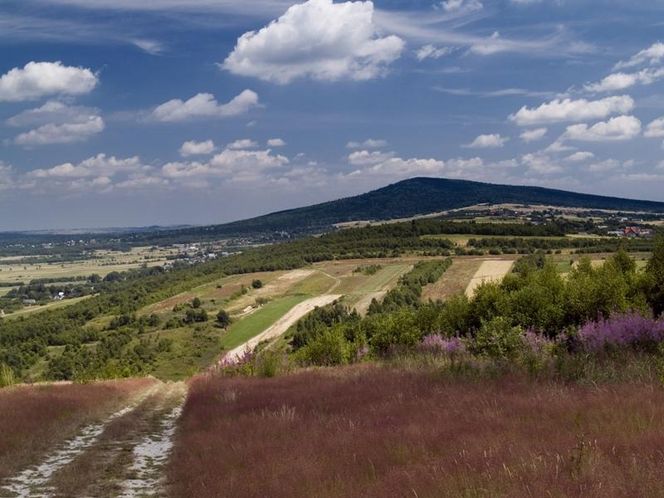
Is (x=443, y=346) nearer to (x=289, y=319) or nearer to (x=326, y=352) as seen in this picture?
(x=326, y=352)

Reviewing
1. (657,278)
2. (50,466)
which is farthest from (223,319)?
(50,466)

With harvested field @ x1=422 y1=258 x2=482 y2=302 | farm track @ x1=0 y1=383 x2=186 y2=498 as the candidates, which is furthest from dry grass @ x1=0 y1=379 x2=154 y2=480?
harvested field @ x1=422 y1=258 x2=482 y2=302

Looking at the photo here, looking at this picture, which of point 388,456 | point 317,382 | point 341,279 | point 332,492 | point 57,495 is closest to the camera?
point 332,492

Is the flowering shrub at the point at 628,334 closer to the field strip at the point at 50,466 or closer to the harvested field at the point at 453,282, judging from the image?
the field strip at the point at 50,466

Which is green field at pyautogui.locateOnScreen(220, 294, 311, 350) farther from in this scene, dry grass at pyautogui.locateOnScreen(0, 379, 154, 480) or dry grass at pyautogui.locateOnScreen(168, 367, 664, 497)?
dry grass at pyautogui.locateOnScreen(168, 367, 664, 497)

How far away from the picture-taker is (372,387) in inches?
599

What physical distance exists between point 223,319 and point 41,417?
104093mm

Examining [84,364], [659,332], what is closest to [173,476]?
[659,332]

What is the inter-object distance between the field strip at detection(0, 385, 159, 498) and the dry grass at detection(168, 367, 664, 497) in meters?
2.23

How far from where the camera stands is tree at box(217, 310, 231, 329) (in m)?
118

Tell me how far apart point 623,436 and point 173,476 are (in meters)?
7.36

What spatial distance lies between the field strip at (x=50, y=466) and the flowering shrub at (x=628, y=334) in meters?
13.2

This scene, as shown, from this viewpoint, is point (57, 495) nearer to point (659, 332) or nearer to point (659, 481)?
point (659, 481)

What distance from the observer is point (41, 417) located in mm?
16672
